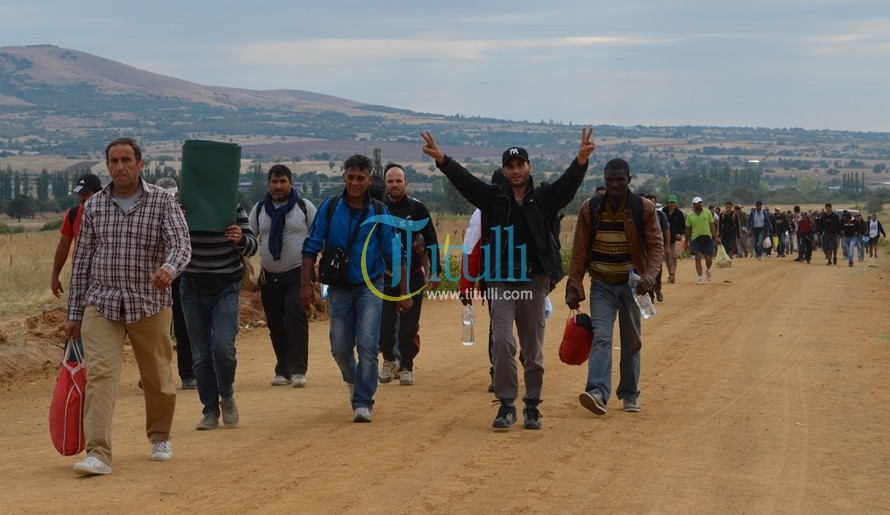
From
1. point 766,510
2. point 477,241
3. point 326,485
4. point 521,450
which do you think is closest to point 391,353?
point 477,241

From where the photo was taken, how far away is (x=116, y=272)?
816cm

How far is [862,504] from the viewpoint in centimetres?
761

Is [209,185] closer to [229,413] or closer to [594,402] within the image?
[229,413]

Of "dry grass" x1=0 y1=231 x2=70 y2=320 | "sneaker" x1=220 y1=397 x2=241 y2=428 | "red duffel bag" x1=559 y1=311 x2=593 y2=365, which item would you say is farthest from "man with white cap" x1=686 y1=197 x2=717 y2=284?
"sneaker" x1=220 y1=397 x2=241 y2=428

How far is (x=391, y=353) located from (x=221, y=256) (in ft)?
10.8

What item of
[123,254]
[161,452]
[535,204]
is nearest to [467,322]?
[535,204]

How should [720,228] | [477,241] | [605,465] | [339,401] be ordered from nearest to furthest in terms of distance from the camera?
Answer: [605,465]
[477,241]
[339,401]
[720,228]

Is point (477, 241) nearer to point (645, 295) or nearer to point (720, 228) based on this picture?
point (645, 295)

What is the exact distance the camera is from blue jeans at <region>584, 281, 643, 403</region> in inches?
415

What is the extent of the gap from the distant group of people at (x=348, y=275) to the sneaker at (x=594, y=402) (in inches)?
0.5

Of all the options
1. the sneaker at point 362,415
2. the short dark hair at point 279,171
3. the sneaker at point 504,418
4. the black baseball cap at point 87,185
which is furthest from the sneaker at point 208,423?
the short dark hair at point 279,171

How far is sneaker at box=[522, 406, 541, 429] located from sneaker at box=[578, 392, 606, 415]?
1.66ft

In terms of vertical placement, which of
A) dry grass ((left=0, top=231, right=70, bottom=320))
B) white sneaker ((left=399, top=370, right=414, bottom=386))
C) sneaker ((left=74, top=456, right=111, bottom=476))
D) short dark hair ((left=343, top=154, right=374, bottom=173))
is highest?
short dark hair ((left=343, top=154, right=374, bottom=173))

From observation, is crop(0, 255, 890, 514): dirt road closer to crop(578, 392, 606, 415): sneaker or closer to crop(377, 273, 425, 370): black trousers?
crop(578, 392, 606, 415): sneaker
